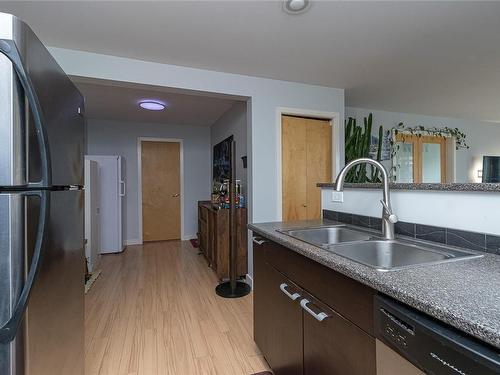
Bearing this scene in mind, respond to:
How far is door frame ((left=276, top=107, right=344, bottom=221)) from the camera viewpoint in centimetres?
289

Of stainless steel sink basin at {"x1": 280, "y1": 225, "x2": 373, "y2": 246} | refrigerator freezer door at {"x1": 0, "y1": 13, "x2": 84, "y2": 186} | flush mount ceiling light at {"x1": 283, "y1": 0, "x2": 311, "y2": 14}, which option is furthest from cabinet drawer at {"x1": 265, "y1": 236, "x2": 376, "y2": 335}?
flush mount ceiling light at {"x1": 283, "y1": 0, "x2": 311, "y2": 14}

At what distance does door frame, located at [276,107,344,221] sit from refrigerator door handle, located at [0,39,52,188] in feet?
7.61

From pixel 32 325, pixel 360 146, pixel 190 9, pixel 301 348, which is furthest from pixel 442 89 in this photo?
pixel 32 325

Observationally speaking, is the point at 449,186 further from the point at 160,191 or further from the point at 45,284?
the point at 160,191

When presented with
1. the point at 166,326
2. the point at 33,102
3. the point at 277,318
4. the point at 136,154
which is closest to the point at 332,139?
the point at 277,318

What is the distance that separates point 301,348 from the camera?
1.13m

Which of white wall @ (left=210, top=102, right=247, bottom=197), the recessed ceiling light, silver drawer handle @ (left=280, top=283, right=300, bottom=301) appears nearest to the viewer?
silver drawer handle @ (left=280, top=283, right=300, bottom=301)

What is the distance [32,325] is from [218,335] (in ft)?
4.70

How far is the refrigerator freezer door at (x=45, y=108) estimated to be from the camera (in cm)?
70

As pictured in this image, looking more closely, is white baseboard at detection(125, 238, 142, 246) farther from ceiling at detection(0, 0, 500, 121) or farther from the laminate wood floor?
ceiling at detection(0, 0, 500, 121)

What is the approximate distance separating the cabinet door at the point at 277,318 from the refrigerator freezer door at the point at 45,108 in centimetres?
105

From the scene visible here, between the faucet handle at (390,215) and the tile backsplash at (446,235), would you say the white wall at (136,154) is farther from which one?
the faucet handle at (390,215)

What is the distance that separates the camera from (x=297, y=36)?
6.66ft

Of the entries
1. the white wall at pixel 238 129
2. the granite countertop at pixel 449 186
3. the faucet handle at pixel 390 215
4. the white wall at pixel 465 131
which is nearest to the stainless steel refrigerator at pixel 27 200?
the faucet handle at pixel 390 215
